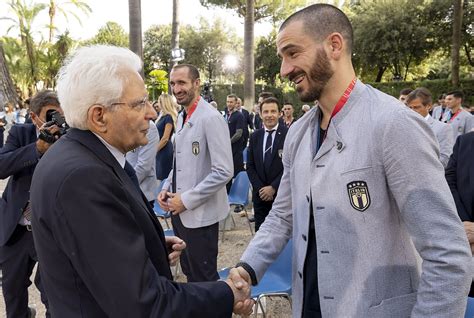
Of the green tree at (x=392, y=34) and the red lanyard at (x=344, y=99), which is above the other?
the green tree at (x=392, y=34)

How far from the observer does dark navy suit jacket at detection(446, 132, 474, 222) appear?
2666 mm

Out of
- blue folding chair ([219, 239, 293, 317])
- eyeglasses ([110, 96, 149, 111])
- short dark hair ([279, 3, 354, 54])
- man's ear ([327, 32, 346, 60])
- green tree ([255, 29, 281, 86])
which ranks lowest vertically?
blue folding chair ([219, 239, 293, 317])

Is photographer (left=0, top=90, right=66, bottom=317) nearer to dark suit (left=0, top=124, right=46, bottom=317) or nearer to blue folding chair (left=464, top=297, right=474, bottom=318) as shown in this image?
dark suit (left=0, top=124, right=46, bottom=317)

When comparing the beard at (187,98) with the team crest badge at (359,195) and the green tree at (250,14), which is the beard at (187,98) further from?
the green tree at (250,14)

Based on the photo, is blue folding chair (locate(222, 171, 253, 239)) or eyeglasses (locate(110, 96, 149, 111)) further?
blue folding chair (locate(222, 171, 253, 239))

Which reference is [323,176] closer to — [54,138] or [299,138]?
[299,138]

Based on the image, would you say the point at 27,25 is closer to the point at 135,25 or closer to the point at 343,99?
the point at 135,25

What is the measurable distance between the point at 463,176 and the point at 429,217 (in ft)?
5.25

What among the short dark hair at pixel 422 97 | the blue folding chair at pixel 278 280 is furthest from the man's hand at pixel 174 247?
the short dark hair at pixel 422 97

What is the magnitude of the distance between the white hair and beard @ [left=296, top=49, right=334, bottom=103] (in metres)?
0.70

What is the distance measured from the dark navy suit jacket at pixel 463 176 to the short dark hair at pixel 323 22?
151cm

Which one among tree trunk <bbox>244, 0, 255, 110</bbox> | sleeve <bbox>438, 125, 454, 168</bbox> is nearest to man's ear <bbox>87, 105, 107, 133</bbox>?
sleeve <bbox>438, 125, 454, 168</bbox>

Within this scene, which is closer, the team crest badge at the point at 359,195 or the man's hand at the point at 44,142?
the team crest badge at the point at 359,195

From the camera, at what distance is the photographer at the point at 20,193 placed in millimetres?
2979
